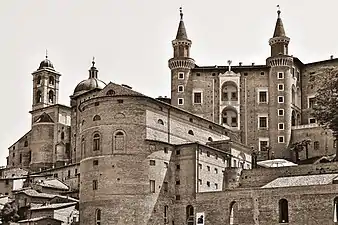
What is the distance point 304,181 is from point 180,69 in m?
32.0

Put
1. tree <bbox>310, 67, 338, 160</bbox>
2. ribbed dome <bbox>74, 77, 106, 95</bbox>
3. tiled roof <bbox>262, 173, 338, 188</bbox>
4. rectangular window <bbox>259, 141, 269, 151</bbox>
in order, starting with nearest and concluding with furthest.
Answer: tiled roof <bbox>262, 173, 338, 188</bbox>, tree <bbox>310, 67, 338, 160</bbox>, rectangular window <bbox>259, 141, 269, 151</bbox>, ribbed dome <bbox>74, 77, 106, 95</bbox>

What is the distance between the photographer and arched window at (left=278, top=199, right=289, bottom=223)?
190 feet

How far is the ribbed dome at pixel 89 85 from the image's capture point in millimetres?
98812

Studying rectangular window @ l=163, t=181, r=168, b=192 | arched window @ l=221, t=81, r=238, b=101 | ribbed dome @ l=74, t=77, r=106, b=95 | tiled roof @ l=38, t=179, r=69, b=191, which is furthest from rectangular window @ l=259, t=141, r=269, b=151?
rectangular window @ l=163, t=181, r=168, b=192

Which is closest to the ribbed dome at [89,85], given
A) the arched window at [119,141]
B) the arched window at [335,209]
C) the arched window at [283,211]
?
the arched window at [119,141]

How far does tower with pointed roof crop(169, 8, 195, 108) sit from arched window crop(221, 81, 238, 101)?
4218mm

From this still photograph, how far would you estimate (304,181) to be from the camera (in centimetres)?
5944

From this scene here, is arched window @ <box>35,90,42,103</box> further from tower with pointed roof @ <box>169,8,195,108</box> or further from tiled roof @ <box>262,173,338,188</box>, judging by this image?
tiled roof @ <box>262,173,338,188</box>

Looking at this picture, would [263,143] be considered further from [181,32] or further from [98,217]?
[98,217]

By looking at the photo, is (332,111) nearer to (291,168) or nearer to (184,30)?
(291,168)

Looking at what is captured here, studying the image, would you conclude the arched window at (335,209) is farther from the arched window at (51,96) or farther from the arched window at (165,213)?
the arched window at (51,96)

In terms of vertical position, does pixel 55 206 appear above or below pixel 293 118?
below

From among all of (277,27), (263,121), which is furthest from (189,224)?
(277,27)

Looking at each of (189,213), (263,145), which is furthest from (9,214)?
(263,145)
